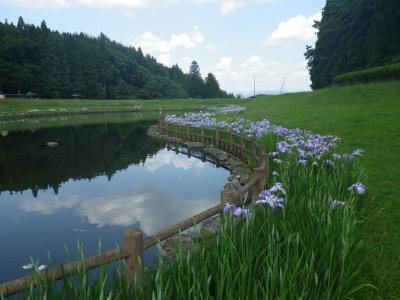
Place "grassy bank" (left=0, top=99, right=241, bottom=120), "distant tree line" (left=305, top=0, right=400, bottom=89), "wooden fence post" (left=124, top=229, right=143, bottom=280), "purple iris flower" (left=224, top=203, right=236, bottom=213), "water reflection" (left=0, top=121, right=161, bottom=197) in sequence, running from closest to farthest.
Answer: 1. "wooden fence post" (left=124, top=229, right=143, bottom=280)
2. "purple iris flower" (left=224, top=203, right=236, bottom=213)
3. "water reflection" (left=0, top=121, right=161, bottom=197)
4. "distant tree line" (left=305, top=0, right=400, bottom=89)
5. "grassy bank" (left=0, top=99, right=241, bottom=120)

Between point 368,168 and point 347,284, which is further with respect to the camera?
point 368,168

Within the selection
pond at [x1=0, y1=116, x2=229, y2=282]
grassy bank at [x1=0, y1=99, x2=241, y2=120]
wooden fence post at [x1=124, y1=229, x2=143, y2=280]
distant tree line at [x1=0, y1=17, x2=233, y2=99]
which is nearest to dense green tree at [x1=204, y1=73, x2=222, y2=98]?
distant tree line at [x1=0, y1=17, x2=233, y2=99]

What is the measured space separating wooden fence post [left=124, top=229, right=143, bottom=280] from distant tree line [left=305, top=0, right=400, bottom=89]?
104ft

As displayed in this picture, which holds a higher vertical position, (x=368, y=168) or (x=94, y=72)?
(x=94, y=72)

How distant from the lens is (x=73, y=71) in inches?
2857

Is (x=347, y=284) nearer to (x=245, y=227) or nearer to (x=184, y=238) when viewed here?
(x=245, y=227)

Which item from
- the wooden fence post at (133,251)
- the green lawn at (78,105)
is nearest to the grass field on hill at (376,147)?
the wooden fence post at (133,251)

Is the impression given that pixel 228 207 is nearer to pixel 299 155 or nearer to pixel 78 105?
pixel 299 155

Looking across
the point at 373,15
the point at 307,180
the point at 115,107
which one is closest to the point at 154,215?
the point at 307,180

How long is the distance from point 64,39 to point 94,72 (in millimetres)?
12881

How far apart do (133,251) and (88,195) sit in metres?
7.97

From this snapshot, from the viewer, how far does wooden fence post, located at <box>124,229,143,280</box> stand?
3.19m

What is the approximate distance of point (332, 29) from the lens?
42875 millimetres

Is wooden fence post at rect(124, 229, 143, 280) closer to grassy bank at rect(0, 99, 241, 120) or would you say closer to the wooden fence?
the wooden fence
